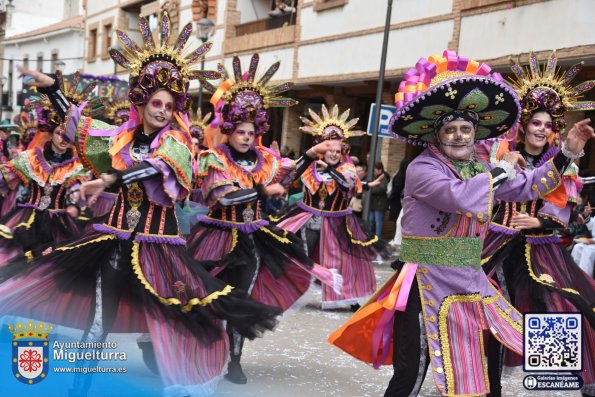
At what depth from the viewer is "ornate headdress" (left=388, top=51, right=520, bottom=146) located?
4.38m

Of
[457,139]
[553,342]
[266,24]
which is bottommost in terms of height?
[553,342]

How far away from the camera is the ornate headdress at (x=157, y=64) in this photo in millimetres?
5230

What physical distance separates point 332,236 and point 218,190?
3735mm

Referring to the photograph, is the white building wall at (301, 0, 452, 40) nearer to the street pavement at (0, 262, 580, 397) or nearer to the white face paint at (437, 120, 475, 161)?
the street pavement at (0, 262, 580, 397)

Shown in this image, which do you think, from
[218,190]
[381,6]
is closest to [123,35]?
[218,190]

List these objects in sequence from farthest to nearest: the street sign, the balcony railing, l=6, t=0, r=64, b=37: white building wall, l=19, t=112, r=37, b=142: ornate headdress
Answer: l=6, t=0, r=64, b=37: white building wall, the balcony railing, the street sign, l=19, t=112, r=37, b=142: ornate headdress

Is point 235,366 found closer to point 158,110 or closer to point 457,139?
point 158,110

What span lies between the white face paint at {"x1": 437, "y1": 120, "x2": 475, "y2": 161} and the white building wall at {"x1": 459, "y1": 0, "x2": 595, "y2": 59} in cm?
819

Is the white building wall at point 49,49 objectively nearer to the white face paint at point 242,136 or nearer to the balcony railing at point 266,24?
the balcony railing at point 266,24

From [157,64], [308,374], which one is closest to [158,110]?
[157,64]

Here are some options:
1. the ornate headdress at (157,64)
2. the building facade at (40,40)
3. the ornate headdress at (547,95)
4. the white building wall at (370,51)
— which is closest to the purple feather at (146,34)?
the ornate headdress at (157,64)

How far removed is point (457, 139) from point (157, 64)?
200 centimetres

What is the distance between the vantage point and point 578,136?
4.68 meters

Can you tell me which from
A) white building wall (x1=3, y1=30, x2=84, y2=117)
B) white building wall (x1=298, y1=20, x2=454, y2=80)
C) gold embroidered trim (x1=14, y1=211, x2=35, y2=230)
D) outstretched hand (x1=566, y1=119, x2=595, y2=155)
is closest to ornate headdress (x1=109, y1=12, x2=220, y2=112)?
outstretched hand (x1=566, y1=119, x2=595, y2=155)
